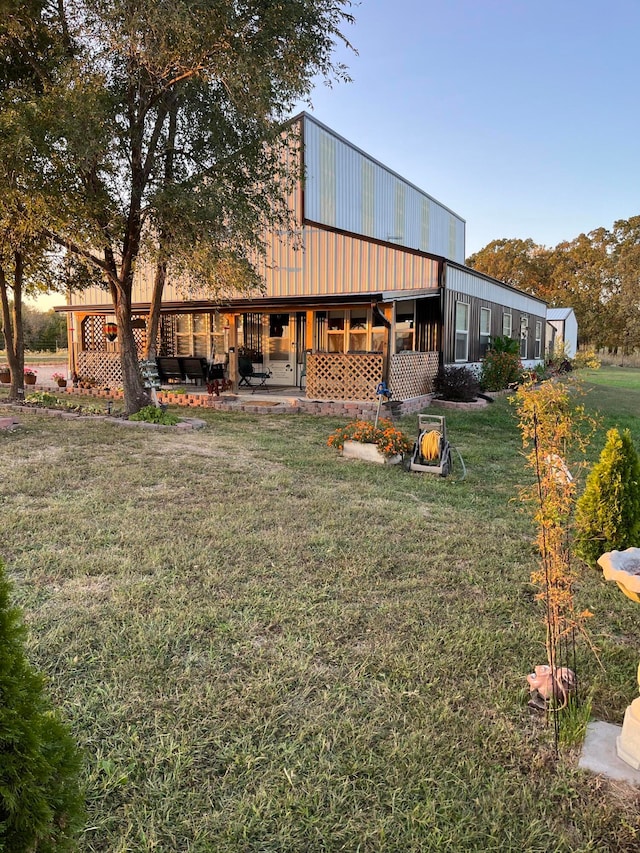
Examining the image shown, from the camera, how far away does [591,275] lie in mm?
44406

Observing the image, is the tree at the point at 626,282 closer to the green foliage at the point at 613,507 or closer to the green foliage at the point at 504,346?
the green foliage at the point at 504,346

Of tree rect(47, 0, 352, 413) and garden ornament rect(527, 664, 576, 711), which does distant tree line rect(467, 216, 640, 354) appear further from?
garden ornament rect(527, 664, 576, 711)

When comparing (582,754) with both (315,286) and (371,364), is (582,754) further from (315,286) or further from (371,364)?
(315,286)

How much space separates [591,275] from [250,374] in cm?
4149

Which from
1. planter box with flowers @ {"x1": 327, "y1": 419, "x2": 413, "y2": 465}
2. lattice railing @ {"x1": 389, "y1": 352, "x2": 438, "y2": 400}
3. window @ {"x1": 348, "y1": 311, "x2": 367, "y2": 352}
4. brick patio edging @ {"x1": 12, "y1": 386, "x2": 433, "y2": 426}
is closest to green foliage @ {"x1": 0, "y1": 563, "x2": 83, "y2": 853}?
planter box with flowers @ {"x1": 327, "y1": 419, "x2": 413, "y2": 465}

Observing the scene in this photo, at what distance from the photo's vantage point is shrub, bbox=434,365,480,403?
467 inches

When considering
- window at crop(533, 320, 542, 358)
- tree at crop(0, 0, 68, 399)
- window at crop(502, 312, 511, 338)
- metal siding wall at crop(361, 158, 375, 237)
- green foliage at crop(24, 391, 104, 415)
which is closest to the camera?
tree at crop(0, 0, 68, 399)

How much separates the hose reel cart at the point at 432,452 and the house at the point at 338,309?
15.8ft

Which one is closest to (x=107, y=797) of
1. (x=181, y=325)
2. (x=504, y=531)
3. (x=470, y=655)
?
(x=470, y=655)

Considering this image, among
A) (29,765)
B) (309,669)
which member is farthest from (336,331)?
(29,765)

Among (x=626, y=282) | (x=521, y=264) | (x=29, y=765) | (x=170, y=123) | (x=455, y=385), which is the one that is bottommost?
(x=29, y=765)

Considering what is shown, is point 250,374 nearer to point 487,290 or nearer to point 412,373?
point 412,373

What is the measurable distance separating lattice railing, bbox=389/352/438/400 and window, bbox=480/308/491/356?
10.9ft

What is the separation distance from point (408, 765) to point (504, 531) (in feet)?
8.79
